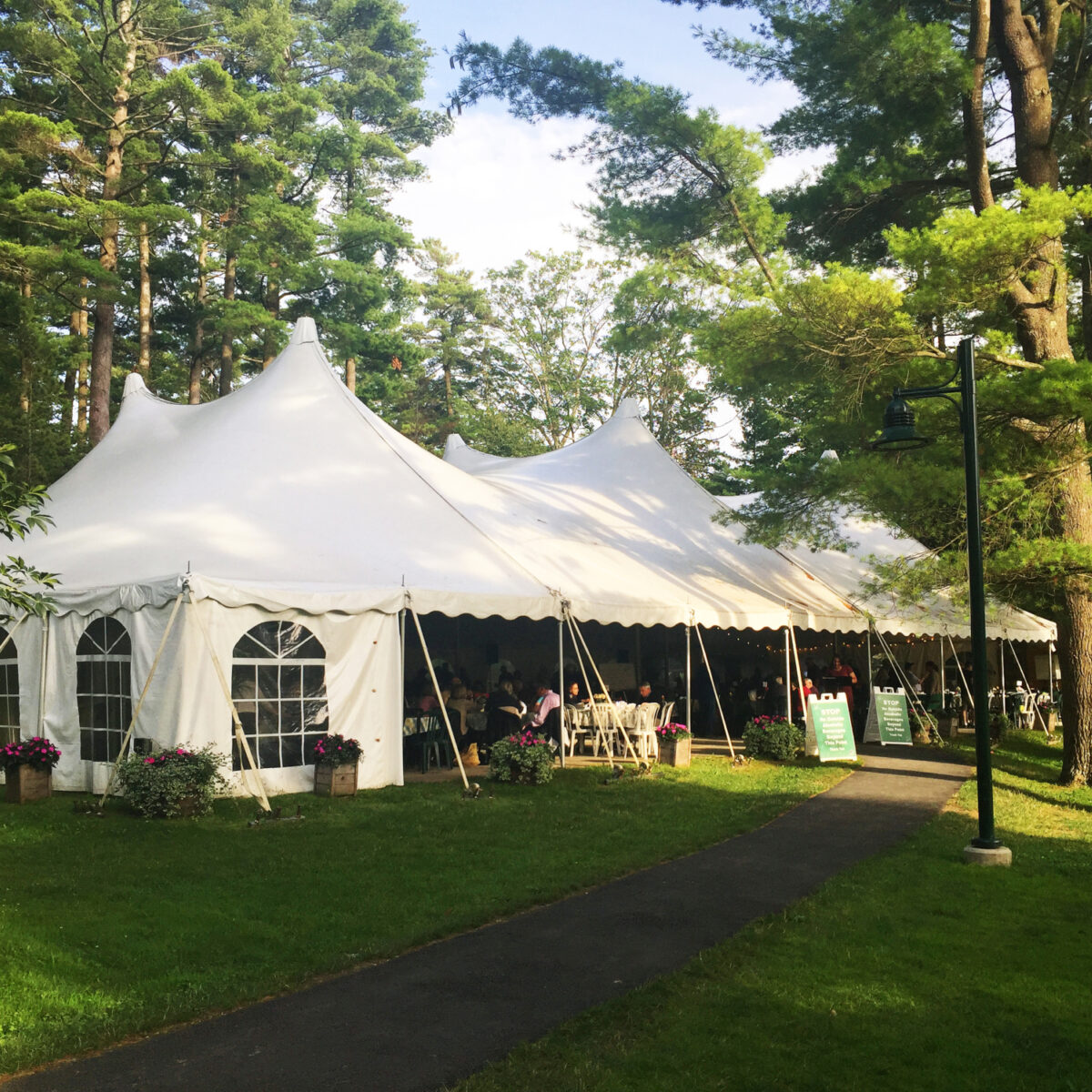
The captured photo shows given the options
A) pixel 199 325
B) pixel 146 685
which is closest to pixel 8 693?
pixel 146 685

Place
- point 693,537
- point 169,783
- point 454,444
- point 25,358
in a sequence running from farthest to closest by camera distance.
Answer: point 454,444
point 25,358
point 693,537
point 169,783

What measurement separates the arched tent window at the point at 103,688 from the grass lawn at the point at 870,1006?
24.4ft

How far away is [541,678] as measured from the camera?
1811cm

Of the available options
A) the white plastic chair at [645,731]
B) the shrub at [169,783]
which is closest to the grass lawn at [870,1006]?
the shrub at [169,783]

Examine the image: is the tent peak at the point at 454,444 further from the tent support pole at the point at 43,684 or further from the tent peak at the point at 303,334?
the tent support pole at the point at 43,684

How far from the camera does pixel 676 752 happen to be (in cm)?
1353

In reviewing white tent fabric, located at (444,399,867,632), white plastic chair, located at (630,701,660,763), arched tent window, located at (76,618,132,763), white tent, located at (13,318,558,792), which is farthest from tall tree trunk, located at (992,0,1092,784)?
arched tent window, located at (76,618,132,763)

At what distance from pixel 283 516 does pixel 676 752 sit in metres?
5.91

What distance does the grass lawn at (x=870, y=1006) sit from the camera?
4090 mm

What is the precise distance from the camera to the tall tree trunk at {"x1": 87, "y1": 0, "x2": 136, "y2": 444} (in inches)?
839

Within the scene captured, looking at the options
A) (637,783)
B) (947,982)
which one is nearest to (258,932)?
(947,982)

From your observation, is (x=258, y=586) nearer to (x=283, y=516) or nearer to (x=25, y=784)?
(x=283, y=516)

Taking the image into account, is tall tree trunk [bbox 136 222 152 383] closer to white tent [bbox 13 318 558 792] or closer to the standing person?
white tent [bbox 13 318 558 792]

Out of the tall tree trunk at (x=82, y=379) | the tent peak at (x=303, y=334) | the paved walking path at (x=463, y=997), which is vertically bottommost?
the paved walking path at (x=463, y=997)
